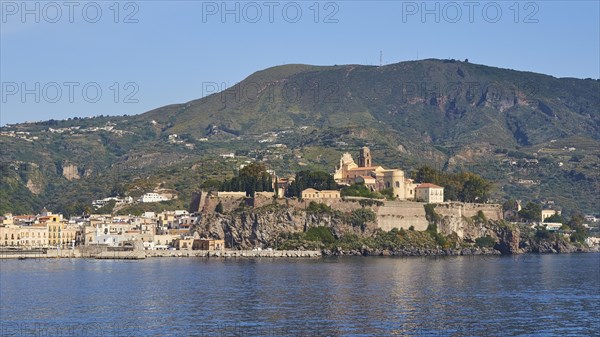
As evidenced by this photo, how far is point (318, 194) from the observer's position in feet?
394

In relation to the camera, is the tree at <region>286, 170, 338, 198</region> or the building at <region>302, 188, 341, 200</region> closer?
the building at <region>302, 188, 341, 200</region>

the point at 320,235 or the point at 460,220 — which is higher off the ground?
the point at 460,220

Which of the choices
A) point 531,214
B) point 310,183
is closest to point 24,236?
point 310,183

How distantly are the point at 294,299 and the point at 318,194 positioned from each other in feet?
189

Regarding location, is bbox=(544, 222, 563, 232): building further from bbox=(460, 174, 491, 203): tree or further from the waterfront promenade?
the waterfront promenade

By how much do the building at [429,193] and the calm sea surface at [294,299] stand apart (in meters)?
32.0

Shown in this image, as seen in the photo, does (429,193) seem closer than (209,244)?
No

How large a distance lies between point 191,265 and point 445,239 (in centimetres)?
3894

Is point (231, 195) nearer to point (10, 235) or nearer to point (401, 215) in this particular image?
Answer: point (401, 215)

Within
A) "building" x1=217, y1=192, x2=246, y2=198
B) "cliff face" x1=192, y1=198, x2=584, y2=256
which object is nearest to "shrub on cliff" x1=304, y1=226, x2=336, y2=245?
"cliff face" x1=192, y1=198, x2=584, y2=256

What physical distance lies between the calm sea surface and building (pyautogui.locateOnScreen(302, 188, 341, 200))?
23.6 meters

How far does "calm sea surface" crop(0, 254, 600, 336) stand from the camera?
51.1m

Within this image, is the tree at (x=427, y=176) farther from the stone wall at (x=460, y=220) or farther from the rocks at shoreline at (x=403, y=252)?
the rocks at shoreline at (x=403, y=252)

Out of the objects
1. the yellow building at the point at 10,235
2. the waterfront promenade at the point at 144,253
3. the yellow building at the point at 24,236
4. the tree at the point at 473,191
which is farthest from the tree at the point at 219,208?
the tree at the point at 473,191
